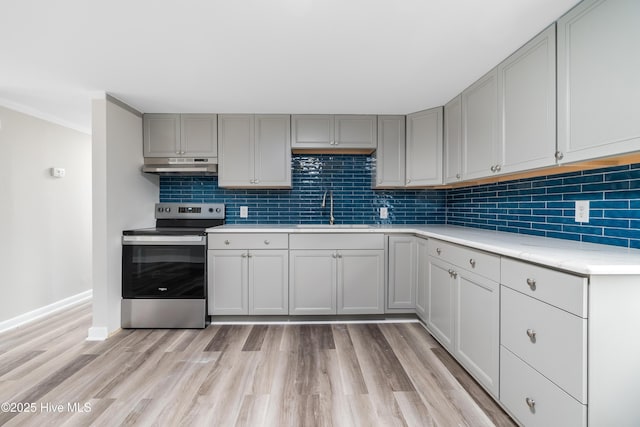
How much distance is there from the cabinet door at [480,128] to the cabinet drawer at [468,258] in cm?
64

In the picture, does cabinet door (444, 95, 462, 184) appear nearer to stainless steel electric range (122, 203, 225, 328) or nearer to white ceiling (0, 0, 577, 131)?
white ceiling (0, 0, 577, 131)

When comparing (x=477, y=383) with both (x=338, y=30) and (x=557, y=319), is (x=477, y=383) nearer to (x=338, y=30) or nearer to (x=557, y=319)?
(x=557, y=319)

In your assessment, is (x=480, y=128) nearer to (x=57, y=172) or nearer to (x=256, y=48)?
(x=256, y=48)

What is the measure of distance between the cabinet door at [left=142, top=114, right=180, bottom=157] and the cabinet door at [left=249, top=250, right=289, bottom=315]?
148cm

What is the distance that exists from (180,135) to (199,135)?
203 millimetres

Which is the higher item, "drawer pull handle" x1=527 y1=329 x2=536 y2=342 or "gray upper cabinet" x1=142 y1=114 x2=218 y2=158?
"gray upper cabinet" x1=142 y1=114 x2=218 y2=158

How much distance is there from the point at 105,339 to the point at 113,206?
1175mm

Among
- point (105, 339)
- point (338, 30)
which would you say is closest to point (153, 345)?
point (105, 339)

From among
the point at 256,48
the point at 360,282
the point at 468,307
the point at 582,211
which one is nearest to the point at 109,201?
the point at 256,48

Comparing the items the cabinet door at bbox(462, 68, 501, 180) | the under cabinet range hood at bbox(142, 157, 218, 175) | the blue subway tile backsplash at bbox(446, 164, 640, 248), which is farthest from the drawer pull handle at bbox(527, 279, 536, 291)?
the under cabinet range hood at bbox(142, 157, 218, 175)

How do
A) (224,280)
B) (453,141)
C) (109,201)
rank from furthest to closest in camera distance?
(224,280) → (453,141) → (109,201)

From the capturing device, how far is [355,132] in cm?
315

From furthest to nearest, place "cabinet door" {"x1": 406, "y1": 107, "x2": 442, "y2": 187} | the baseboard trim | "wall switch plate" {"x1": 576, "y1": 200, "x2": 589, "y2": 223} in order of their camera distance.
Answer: "cabinet door" {"x1": 406, "y1": 107, "x2": 442, "y2": 187}
the baseboard trim
"wall switch plate" {"x1": 576, "y1": 200, "x2": 589, "y2": 223}

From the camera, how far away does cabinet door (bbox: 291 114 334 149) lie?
313cm
